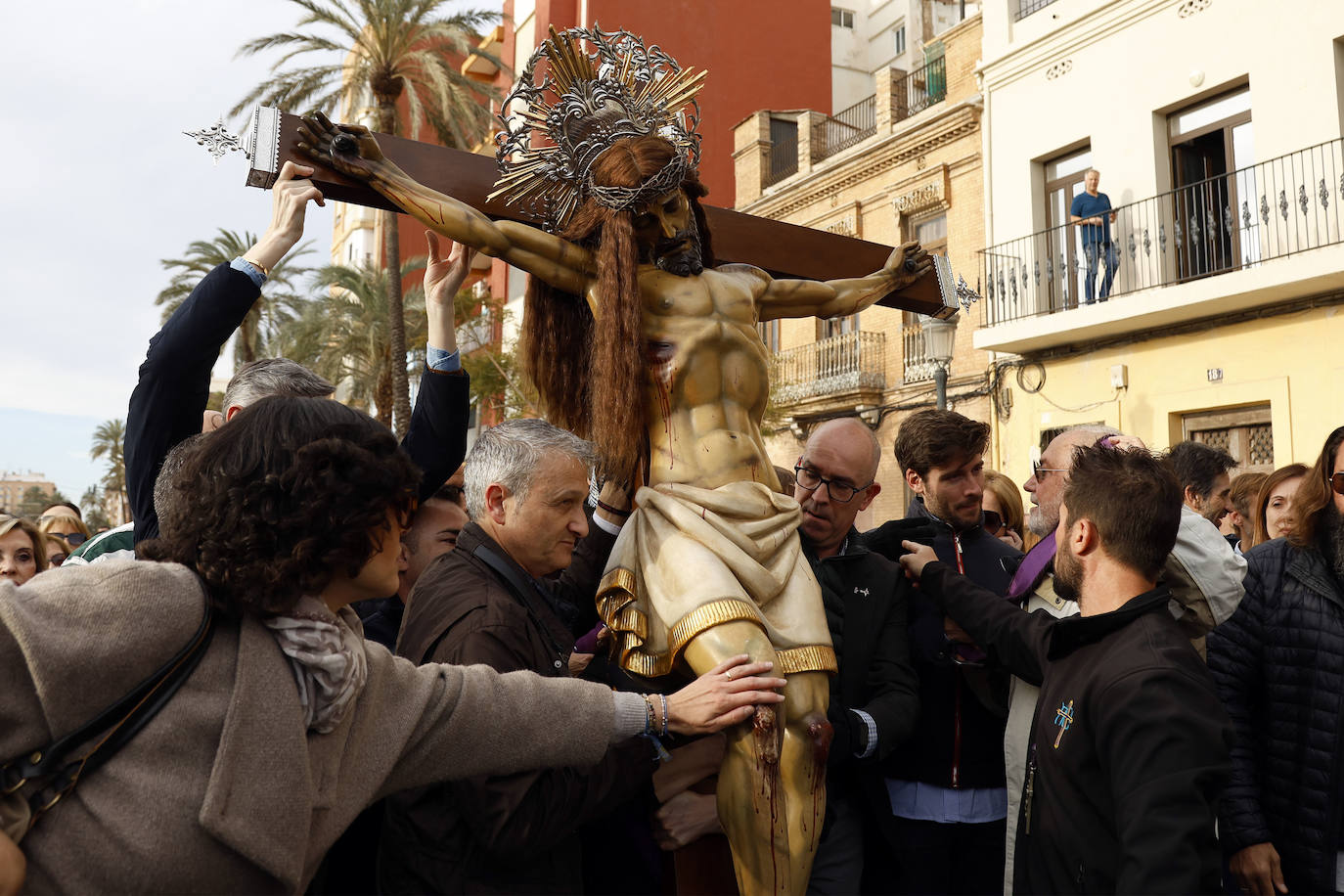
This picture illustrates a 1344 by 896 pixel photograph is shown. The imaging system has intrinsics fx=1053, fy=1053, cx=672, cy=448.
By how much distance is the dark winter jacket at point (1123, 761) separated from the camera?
2.02 metres

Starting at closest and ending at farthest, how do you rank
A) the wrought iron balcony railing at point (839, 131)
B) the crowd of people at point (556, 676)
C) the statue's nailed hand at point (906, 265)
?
the crowd of people at point (556, 676), the statue's nailed hand at point (906, 265), the wrought iron balcony railing at point (839, 131)

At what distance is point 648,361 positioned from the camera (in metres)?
2.88

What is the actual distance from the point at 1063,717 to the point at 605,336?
4.73ft

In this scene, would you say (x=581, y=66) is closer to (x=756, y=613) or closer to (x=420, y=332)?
(x=756, y=613)

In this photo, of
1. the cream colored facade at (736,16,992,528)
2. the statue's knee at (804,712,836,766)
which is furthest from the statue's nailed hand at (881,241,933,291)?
the cream colored facade at (736,16,992,528)

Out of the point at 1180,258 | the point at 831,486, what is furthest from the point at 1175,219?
the point at 831,486

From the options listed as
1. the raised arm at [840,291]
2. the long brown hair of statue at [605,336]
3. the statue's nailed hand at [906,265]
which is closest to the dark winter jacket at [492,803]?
the long brown hair of statue at [605,336]

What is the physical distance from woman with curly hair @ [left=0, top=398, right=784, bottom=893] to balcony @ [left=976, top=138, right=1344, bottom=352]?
37.9 ft

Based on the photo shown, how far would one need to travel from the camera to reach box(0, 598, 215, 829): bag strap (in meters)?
1.46

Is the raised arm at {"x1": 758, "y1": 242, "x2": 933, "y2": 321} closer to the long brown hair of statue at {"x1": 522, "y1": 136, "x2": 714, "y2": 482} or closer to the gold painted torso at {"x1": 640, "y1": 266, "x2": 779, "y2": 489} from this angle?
the gold painted torso at {"x1": 640, "y1": 266, "x2": 779, "y2": 489}

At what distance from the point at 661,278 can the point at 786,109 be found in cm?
1976

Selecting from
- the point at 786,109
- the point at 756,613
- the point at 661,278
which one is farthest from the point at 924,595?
the point at 786,109

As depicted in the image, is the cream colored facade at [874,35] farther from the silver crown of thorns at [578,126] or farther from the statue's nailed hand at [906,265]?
the silver crown of thorns at [578,126]

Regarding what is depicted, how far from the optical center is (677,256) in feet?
10.0
